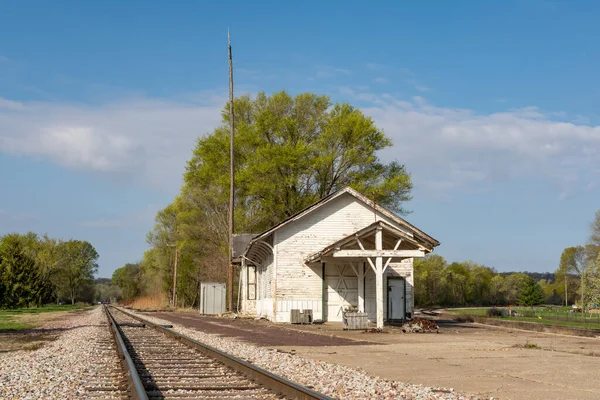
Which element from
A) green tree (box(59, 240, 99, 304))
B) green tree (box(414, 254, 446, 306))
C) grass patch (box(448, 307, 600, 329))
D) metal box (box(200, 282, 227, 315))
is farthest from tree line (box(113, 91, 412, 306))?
green tree (box(59, 240, 99, 304))

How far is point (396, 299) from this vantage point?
31188 mm

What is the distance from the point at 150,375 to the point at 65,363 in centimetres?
266

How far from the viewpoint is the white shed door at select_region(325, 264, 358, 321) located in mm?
29094

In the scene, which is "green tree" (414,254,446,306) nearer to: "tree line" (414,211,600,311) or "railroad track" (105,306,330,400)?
"tree line" (414,211,600,311)

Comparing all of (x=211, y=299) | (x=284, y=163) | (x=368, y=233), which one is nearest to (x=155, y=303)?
(x=211, y=299)

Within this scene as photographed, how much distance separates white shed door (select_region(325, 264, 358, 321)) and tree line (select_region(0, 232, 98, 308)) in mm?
30002

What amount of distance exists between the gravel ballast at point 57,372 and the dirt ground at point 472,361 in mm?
4163

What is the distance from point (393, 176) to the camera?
4641 centimetres

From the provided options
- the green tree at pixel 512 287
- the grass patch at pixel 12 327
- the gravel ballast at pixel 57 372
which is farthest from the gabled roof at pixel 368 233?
the green tree at pixel 512 287

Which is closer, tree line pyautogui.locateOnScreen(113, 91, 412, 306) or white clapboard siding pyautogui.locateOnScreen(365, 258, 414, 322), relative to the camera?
white clapboard siding pyautogui.locateOnScreen(365, 258, 414, 322)

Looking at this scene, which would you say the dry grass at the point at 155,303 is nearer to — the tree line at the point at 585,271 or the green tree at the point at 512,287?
the tree line at the point at 585,271

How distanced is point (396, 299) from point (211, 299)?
1652 centimetres

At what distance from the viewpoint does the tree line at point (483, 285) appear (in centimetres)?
9659

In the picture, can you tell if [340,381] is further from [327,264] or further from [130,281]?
[130,281]
